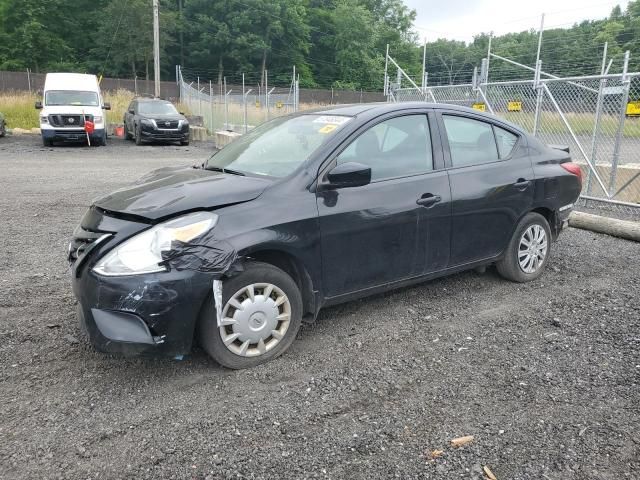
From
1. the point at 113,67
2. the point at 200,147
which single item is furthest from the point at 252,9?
the point at 200,147

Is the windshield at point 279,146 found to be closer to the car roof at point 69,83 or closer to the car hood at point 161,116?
the car hood at point 161,116

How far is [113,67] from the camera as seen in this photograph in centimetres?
5694

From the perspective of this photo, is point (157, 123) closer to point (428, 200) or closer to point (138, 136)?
point (138, 136)

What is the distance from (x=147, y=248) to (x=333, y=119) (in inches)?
69.0

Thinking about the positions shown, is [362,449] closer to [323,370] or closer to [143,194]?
Result: [323,370]

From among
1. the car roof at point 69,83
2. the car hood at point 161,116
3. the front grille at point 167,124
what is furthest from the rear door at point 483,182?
the car roof at point 69,83

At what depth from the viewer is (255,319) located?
10.8 feet

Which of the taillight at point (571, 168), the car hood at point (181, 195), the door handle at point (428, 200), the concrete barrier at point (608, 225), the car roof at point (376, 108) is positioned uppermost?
the car roof at point (376, 108)

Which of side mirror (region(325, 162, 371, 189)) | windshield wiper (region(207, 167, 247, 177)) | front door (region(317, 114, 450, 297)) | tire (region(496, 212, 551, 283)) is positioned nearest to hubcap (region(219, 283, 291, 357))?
front door (region(317, 114, 450, 297))

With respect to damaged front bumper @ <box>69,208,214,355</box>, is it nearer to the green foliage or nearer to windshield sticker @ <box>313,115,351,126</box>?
windshield sticker @ <box>313,115,351,126</box>

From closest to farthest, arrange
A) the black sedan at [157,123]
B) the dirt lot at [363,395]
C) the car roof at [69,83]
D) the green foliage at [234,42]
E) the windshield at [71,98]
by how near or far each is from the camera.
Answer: the dirt lot at [363,395] < the windshield at [71,98] < the car roof at [69,83] < the black sedan at [157,123] < the green foliage at [234,42]

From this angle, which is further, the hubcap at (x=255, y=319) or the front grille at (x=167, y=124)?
the front grille at (x=167, y=124)

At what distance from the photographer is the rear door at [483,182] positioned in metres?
4.30

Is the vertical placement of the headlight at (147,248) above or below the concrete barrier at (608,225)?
above
